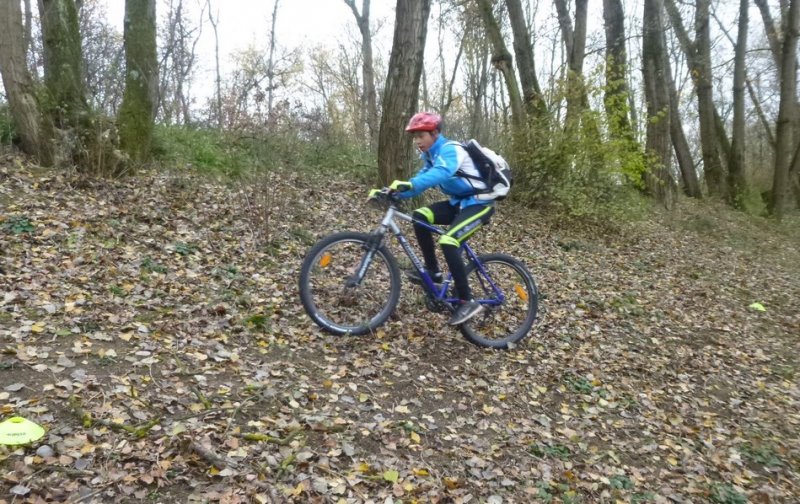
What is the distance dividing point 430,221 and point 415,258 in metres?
0.39

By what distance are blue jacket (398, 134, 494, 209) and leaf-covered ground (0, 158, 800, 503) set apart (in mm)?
1399

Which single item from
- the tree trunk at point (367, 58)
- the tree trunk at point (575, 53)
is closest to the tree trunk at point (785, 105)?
the tree trunk at point (575, 53)

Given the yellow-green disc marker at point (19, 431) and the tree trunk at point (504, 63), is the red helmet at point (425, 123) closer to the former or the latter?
the yellow-green disc marker at point (19, 431)

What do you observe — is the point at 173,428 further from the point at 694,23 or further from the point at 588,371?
the point at 694,23

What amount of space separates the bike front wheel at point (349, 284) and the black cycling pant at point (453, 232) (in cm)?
42

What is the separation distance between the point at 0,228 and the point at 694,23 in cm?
2003

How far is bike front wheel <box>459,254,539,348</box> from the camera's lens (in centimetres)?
588

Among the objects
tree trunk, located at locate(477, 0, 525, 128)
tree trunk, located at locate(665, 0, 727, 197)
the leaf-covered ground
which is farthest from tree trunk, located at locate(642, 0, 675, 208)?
the leaf-covered ground

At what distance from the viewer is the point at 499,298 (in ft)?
19.4

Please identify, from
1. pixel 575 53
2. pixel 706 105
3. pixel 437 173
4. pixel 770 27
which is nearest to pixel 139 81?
pixel 437 173

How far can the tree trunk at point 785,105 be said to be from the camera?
15320mm

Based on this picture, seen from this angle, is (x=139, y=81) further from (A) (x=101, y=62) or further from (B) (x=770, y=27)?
(B) (x=770, y=27)

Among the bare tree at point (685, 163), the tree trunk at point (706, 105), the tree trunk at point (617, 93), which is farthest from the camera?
the bare tree at point (685, 163)

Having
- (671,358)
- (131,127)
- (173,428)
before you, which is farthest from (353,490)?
(131,127)
